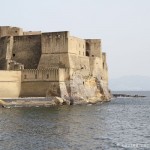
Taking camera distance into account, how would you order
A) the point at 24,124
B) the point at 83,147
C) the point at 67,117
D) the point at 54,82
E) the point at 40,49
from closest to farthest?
the point at 83,147
the point at 24,124
the point at 67,117
the point at 54,82
the point at 40,49

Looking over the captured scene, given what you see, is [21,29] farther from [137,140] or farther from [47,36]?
[137,140]

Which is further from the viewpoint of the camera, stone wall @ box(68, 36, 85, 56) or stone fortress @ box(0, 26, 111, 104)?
stone wall @ box(68, 36, 85, 56)

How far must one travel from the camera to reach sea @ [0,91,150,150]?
23156mm

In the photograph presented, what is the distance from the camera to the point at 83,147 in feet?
74.2

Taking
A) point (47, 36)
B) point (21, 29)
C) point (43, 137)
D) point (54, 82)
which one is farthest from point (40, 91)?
point (43, 137)

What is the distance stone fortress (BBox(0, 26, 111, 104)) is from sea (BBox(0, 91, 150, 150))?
354 inches

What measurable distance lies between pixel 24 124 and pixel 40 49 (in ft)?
77.8

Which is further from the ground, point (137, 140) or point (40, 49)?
point (40, 49)

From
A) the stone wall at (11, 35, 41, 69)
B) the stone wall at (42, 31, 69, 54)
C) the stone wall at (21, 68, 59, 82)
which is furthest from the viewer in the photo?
the stone wall at (11, 35, 41, 69)

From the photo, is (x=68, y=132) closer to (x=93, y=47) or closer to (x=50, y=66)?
(x=50, y=66)

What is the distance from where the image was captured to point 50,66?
53.3 meters

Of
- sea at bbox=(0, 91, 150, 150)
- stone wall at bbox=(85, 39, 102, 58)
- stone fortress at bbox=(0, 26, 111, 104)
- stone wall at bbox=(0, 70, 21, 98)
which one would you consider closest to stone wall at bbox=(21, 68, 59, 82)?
stone fortress at bbox=(0, 26, 111, 104)

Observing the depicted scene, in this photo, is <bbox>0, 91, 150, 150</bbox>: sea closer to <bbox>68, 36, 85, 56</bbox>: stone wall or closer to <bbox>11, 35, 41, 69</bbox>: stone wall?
<bbox>68, 36, 85, 56</bbox>: stone wall

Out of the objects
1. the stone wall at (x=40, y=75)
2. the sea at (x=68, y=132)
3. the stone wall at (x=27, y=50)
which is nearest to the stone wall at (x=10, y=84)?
the stone wall at (x=40, y=75)
